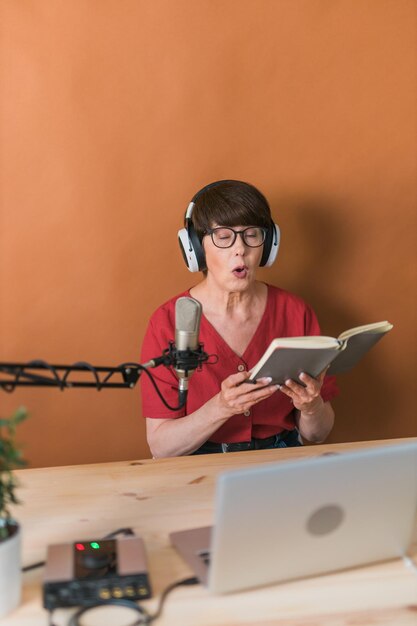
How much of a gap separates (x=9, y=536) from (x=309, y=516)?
0.47 meters

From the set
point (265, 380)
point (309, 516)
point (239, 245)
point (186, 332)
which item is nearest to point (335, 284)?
point (239, 245)

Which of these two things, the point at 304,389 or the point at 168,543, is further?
the point at 304,389

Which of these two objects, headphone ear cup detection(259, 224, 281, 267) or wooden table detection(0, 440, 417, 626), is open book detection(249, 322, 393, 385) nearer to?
wooden table detection(0, 440, 417, 626)

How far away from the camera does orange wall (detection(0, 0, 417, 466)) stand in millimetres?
2332

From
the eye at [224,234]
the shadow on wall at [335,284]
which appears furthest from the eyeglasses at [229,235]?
the shadow on wall at [335,284]

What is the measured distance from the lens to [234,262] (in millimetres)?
2100

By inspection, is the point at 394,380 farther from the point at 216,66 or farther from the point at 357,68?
the point at 216,66

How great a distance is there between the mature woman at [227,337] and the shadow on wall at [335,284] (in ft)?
1.46

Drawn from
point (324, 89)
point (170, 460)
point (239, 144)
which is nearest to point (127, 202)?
point (239, 144)

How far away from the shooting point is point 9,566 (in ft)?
3.79

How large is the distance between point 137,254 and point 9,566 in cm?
145

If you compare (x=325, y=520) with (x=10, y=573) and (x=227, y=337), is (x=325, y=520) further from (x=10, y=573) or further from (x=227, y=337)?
(x=227, y=337)

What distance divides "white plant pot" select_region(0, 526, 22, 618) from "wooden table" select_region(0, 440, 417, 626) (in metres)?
0.02

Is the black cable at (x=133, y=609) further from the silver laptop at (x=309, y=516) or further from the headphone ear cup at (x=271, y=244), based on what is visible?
the headphone ear cup at (x=271, y=244)
